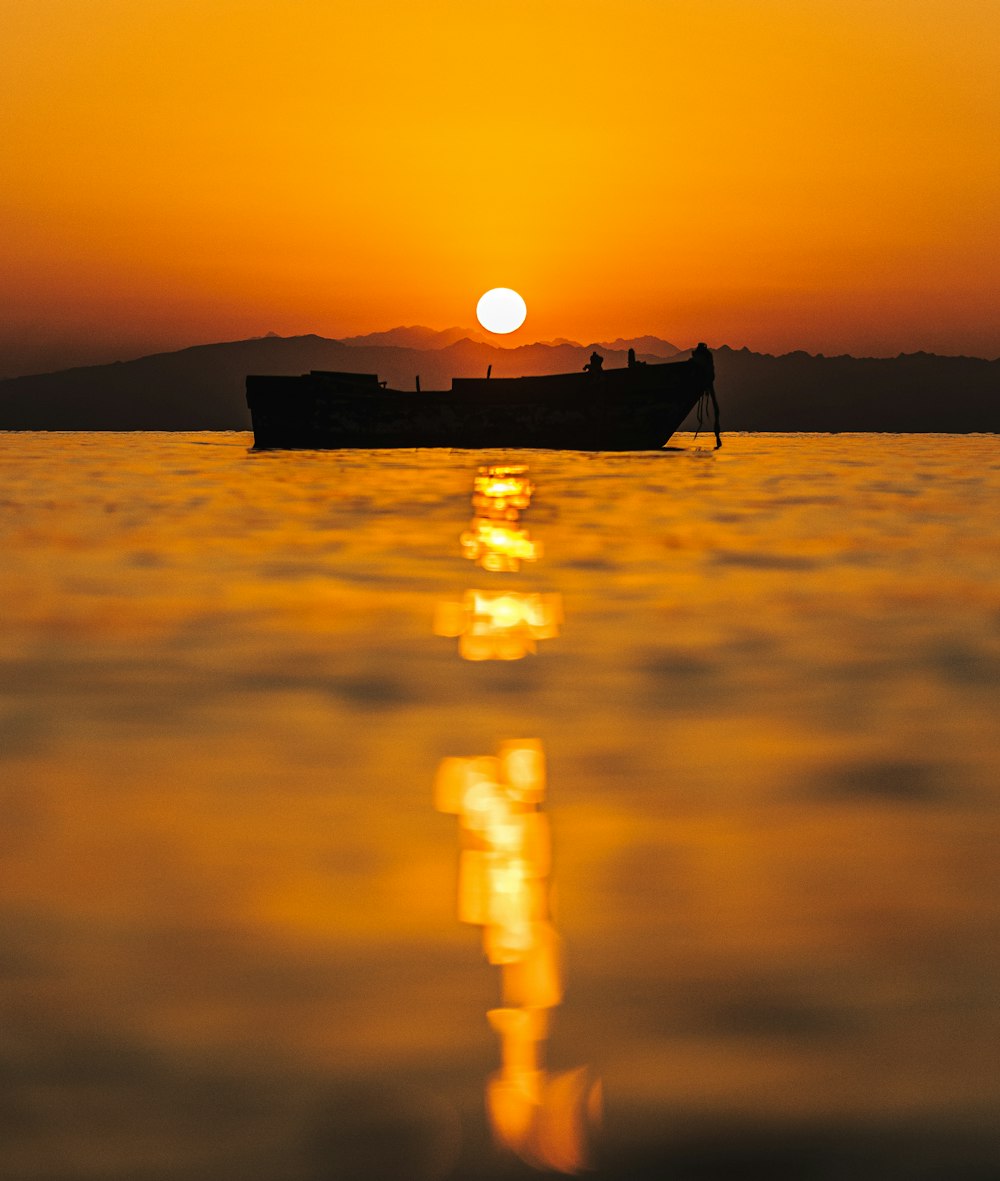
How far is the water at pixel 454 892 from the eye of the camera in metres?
2.66

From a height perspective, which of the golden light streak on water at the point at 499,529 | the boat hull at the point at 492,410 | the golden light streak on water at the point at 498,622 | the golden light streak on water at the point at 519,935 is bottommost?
the golden light streak on water at the point at 519,935

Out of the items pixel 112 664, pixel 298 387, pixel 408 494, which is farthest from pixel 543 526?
pixel 298 387

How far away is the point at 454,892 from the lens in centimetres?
399

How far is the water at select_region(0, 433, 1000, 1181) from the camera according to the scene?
2.66 meters

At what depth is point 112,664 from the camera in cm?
803

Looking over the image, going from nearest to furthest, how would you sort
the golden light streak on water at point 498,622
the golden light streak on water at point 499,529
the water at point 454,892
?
the water at point 454,892 → the golden light streak on water at point 498,622 → the golden light streak on water at point 499,529

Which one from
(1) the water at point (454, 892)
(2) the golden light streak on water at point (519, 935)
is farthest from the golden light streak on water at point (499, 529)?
(2) the golden light streak on water at point (519, 935)

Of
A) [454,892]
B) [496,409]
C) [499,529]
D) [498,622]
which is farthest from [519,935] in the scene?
[496,409]

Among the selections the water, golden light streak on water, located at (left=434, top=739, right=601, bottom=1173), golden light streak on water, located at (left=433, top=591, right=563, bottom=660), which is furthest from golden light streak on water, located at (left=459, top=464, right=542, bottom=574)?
golden light streak on water, located at (left=434, top=739, right=601, bottom=1173)

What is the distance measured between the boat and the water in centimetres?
4036

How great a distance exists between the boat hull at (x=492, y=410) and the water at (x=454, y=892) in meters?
40.7

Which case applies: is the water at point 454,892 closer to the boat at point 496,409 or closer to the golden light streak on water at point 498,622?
the golden light streak on water at point 498,622

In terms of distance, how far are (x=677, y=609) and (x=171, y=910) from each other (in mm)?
7177

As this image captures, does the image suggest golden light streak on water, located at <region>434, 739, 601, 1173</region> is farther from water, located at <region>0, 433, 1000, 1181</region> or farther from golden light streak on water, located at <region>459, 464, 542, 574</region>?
golden light streak on water, located at <region>459, 464, 542, 574</region>
